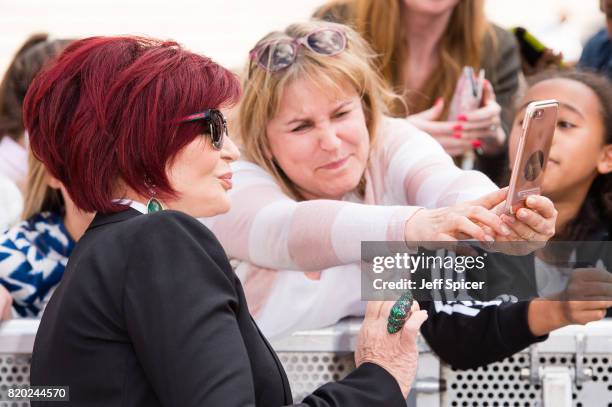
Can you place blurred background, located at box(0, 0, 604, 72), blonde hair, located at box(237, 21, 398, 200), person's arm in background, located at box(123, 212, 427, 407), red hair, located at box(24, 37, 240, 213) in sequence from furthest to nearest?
blurred background, located at box(0, 0, 604, 72) < blonde hair, located at box(237, 21, 398, 200) < red hair, located at box(24, 37, 240, 213) < person's arm in background, located at box(123, 212, 427, 407)

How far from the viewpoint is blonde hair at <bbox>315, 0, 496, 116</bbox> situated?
9.36 feet

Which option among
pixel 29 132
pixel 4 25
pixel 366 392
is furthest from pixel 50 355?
pixel 4 25

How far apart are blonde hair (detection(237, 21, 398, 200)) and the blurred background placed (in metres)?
2.15

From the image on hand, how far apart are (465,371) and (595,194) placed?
88 cm

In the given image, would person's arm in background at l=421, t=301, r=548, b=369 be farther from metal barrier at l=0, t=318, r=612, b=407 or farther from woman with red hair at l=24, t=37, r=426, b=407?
woman with red hair at l=24, t=37, r=426, b=407

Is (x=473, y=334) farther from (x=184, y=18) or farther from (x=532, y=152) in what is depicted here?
(x=184, y=18)

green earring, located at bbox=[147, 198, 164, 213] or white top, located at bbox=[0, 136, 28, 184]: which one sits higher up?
green earring, located at bbox=[147, 198, 164, 213]

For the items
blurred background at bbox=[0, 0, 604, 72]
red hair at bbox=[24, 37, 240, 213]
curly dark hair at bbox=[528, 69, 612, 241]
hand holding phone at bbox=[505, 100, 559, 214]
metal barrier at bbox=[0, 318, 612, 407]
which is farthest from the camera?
blurred background at bbox=[0, 0, 604, 72]

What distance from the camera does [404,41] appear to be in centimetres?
292

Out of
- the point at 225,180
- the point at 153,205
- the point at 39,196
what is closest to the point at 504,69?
the point at 39,196

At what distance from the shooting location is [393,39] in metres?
2.87

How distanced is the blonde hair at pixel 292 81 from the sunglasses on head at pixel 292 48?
1cm

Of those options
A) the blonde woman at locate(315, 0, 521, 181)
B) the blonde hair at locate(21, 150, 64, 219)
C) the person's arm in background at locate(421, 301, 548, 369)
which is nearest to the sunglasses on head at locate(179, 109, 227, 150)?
the person's arm in background at locate(421, 301, 548, 369)

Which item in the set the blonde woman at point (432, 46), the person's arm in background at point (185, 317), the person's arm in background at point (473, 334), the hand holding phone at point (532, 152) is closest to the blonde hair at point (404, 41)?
the blonde woman at point (432, 46)
